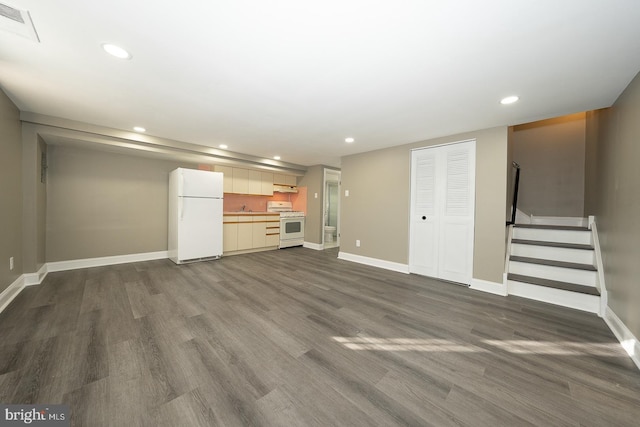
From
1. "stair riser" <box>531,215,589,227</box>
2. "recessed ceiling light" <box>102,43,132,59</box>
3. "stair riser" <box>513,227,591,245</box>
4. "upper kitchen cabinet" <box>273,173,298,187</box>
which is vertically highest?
"recessed ceiling light" <box>102,43,132,59</box>

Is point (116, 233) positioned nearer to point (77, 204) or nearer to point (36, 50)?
point (77, 204)

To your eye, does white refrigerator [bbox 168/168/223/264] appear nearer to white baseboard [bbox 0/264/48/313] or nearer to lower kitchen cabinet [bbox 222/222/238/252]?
lower kitchen cabinet [bbox 222/222/238/252]

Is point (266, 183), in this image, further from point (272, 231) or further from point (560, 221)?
point (560, 221)

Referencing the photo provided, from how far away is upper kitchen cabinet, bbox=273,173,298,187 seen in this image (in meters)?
6.27

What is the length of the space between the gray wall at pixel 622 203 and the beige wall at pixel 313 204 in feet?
15.6

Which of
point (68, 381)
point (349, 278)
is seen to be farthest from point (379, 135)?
point (68, 381)

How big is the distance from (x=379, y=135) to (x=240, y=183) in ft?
11.5

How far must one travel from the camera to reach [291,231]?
244 inches

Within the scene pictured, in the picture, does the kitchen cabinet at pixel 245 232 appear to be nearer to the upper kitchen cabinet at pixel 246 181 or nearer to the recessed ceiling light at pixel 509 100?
the upper kitchen cabinet at pixel 246 181

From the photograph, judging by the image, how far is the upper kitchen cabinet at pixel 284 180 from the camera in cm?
627

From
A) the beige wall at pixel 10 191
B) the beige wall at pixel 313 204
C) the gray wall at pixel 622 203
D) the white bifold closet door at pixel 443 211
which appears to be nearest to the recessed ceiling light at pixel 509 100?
the gray wall at pixel 622 203

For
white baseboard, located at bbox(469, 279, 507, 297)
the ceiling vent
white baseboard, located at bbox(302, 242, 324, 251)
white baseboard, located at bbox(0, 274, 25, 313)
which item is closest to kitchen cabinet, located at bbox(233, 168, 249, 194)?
white baseboard, located at bbox(302, 242, 324, 251)

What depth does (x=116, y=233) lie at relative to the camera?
4246 millimetres

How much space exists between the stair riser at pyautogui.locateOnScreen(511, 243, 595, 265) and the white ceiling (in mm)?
1782
